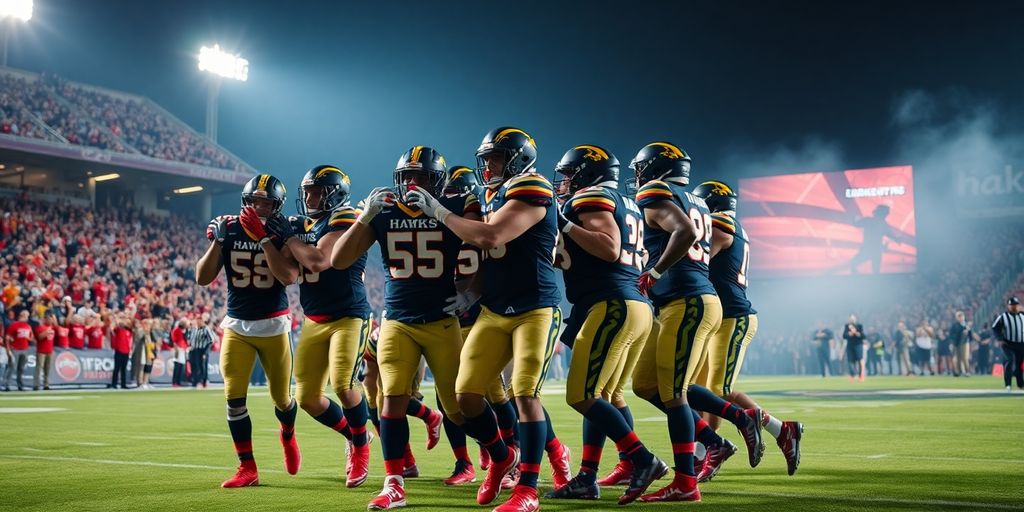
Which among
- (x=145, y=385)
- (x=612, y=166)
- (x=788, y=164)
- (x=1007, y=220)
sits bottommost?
(x=145, y=385)

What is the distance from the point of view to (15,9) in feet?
126

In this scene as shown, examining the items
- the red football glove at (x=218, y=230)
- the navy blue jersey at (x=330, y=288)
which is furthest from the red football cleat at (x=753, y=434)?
the red football glove at (x=218, y=230)

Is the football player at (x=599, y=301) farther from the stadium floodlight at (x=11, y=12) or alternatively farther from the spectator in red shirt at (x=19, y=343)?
the stadium floodlight at (x=11, y=12)

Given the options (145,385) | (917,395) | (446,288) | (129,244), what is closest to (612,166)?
(446,288)

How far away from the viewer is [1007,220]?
4262 cm

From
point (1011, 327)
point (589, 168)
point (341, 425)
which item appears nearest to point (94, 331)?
point (341, 425)

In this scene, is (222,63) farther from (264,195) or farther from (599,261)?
(599,261)

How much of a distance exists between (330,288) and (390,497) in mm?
2097

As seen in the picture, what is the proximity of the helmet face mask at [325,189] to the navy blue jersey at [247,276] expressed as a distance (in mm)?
630

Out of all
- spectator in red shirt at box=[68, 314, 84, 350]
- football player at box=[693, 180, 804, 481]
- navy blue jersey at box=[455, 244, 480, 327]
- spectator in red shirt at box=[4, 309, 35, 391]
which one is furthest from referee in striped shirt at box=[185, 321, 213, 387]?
navy blue jersey at box=[455, 244, 480, 327]

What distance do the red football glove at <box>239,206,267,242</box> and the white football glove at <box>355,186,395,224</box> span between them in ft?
3.28

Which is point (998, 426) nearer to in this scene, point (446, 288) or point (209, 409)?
point (446, 288)

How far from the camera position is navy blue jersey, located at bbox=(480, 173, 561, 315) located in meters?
5.54

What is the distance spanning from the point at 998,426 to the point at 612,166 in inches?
277
